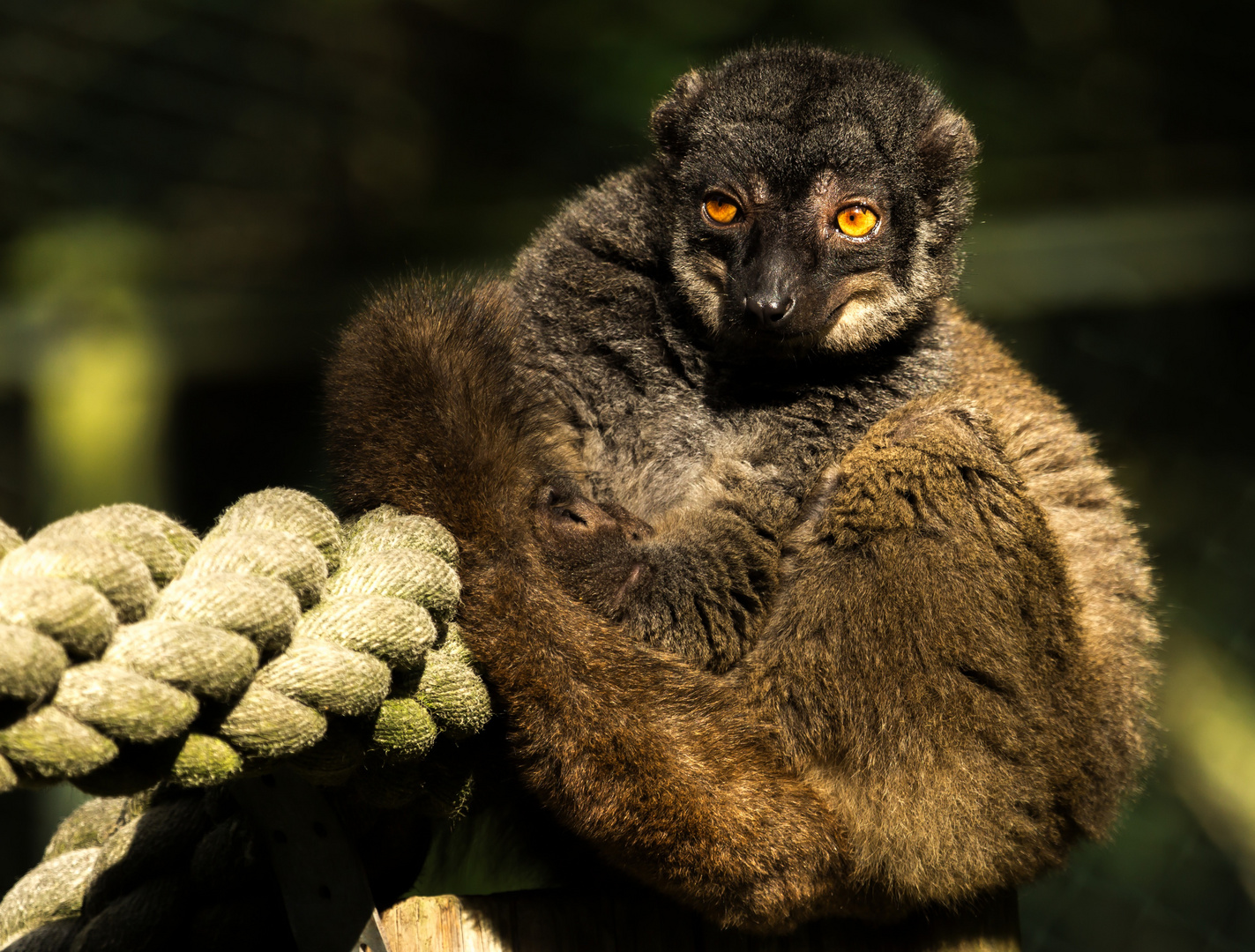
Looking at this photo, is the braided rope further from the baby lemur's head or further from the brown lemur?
the baby lemur's head

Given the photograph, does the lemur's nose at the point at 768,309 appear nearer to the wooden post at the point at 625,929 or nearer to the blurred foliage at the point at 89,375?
the wooden post at the point at 625,929

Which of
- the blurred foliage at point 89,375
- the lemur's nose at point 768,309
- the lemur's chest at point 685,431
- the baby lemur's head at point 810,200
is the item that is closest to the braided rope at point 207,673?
the lemur's chest at point 685,431

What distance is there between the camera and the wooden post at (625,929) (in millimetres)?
2176

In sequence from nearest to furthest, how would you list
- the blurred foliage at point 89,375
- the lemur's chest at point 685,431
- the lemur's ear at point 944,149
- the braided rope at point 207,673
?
the braided rope at point 207,673
the lemur's chest at point 685,431
the lemur's ear at point 944,149
the blurred foliage at point 89,375

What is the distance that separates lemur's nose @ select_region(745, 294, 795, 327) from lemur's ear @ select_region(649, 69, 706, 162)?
594mm

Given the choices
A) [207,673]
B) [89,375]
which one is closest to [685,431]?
[207,673]

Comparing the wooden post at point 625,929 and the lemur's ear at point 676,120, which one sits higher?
the lemur's ear at point 676,120

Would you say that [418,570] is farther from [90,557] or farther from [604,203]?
[604,203]

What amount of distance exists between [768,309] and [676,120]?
0.71m

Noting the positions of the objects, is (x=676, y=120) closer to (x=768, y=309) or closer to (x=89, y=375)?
(x=768, y=309)

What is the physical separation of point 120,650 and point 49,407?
4.70m

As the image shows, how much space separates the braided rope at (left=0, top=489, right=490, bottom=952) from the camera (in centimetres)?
135

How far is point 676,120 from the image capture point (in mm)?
3199

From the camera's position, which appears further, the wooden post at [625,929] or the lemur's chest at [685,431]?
the lemur's chest at [685,431]
